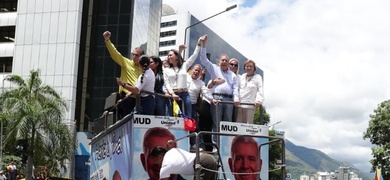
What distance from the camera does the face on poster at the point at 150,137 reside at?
6582 mm

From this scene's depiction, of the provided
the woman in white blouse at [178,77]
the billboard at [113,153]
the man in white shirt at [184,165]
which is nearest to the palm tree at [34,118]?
the billboard at [113,153]

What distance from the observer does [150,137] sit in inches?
264

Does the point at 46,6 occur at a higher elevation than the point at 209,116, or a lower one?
higher

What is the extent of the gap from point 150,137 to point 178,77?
170 cm

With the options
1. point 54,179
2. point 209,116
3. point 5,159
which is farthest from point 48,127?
point 209,116

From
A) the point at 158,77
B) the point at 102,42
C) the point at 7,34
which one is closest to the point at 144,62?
the point at 158,77

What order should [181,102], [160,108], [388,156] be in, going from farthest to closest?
1. [388,156]
2. [181,102]
3. [160,108]

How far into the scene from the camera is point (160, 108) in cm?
741

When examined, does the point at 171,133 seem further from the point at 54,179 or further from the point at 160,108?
the point at 54,179

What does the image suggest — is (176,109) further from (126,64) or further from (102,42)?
(102,42)

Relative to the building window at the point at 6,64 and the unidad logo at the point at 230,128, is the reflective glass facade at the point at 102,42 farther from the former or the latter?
the unidad logo at the point at 230,128

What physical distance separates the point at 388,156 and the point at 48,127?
61.6ft

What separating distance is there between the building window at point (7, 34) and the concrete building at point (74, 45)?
69cm

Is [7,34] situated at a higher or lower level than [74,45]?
higher
